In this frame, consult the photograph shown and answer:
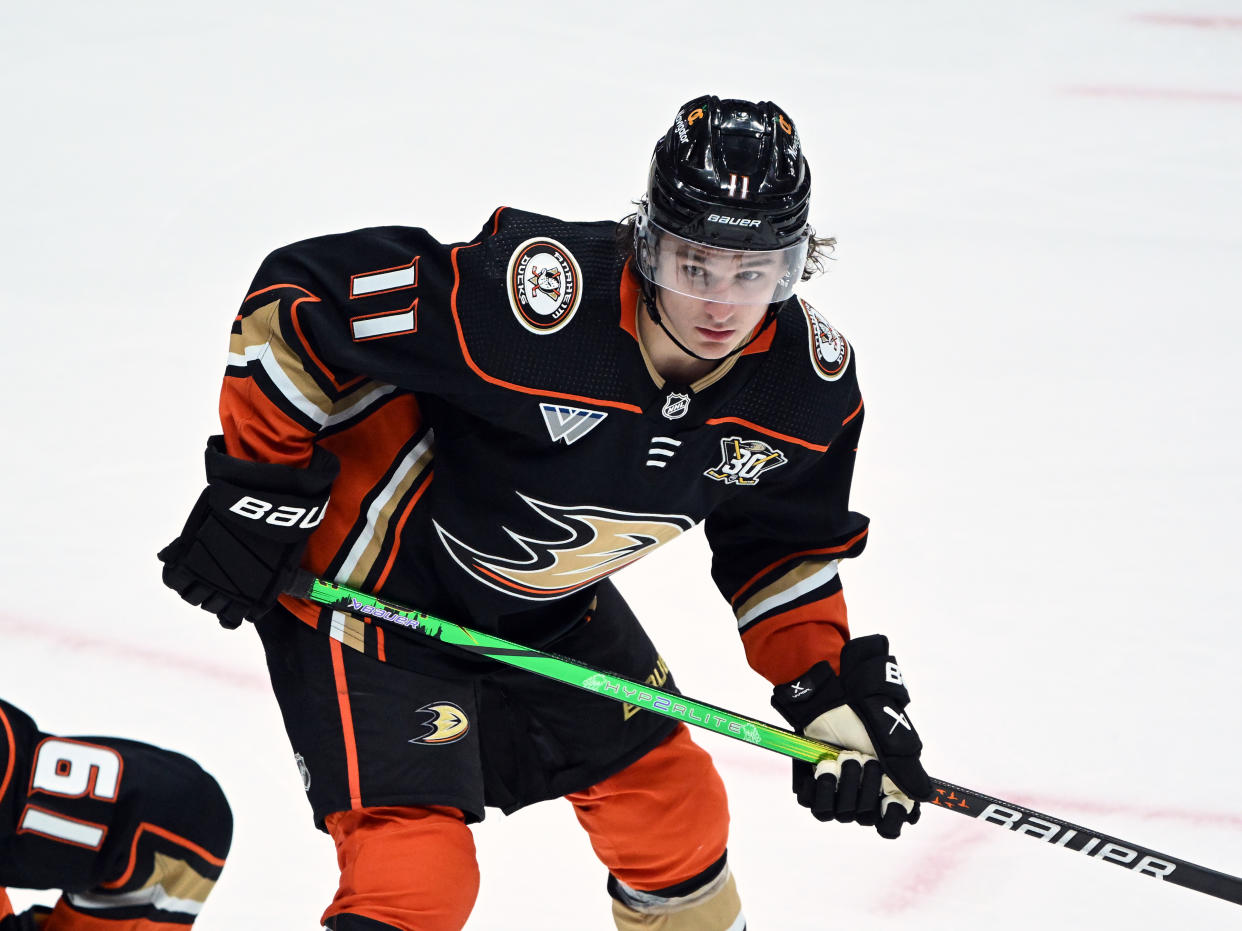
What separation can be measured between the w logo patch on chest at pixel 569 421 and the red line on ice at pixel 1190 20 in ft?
13.2

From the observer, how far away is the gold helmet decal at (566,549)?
7.70 feet

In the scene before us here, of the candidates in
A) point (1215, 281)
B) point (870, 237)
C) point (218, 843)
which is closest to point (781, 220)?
point (218, 843)

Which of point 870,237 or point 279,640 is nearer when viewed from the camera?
point 279,640

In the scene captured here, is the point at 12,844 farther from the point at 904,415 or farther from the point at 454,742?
the point at 904,415

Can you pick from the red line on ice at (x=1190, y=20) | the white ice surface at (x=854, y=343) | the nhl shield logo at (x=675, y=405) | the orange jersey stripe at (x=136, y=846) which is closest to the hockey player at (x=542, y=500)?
the nhl shield logo at (x=675, y=405)

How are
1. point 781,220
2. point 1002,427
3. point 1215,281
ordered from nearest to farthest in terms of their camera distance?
point 781,220 → point 1002,427 → point 1215,281

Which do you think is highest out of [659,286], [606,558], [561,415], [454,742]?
[659,286]

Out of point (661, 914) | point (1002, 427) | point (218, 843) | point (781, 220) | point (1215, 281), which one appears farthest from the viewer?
point (1215, 281)

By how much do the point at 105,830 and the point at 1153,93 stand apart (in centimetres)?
453

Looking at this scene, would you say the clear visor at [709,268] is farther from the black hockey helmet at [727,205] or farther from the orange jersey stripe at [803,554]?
the orange jersey stripe at [803,554]

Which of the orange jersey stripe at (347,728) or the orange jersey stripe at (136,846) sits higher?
the orange jersey stripe at (347,728)

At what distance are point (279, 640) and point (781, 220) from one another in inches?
40.4

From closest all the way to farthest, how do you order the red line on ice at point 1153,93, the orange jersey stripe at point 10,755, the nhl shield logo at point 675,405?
the orange jersey stripe at point 10,755
the nhl shield logo at point 675,405
the red line on ice at point 1153,93

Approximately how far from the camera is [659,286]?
2.17m
